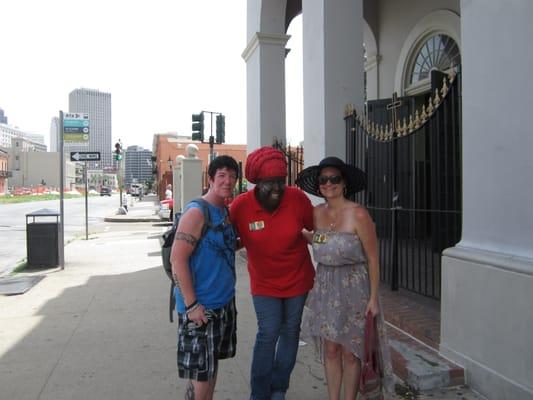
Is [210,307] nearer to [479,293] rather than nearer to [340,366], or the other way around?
[340,366]

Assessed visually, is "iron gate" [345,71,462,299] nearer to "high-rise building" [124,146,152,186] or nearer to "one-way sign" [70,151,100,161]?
"one-way sign" [70,151,100,161]

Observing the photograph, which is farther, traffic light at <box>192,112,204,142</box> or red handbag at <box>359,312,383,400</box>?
traffic light at <box>192,112,204,142</box>

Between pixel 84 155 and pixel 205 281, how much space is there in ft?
30.4

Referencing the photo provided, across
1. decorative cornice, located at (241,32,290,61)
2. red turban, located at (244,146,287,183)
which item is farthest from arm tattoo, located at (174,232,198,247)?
decorative cornice, located at (241,32,290,61)

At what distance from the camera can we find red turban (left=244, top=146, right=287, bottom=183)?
2.78 m

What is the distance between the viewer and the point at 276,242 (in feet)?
9.20

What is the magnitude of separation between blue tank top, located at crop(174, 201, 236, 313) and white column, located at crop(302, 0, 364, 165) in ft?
10.8

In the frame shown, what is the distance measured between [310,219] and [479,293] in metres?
1.35

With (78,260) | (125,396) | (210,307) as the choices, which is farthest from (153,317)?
(78,260)

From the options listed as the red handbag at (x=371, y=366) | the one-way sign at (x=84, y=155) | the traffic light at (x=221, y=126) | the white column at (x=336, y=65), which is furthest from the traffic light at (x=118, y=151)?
the red handbag at (x=371, y=366)

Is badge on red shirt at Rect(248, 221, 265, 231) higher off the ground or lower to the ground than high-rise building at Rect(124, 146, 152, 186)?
lower

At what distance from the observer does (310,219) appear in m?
2.99

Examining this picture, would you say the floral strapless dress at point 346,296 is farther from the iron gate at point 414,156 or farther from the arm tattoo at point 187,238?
the iron gate at point 414,156

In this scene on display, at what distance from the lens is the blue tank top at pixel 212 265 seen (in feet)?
8.50
